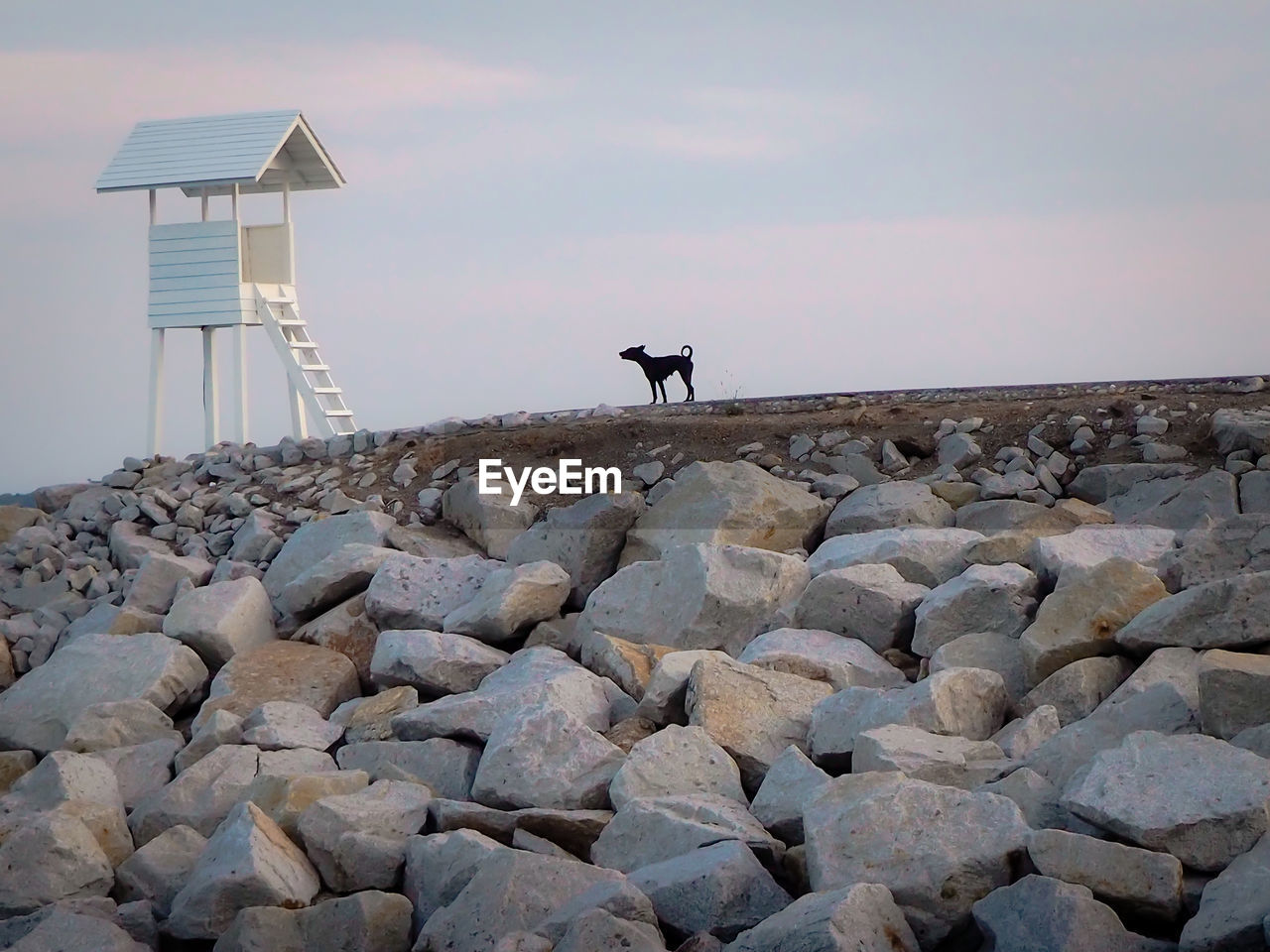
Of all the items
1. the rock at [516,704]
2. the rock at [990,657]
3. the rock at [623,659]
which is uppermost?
the rock at [990,657]

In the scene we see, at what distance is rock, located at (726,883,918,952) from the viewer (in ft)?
14.4

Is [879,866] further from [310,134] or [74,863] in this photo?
[310,134]

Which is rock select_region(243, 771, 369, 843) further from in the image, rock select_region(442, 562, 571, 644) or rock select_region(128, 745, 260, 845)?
rock select_region(442, 562, 571, 644)

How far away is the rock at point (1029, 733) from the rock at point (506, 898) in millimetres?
1905

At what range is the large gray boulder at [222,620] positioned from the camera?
347 inches

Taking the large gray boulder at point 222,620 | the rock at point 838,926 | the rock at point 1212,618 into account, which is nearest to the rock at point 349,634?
the large gray boulder at point 222,620

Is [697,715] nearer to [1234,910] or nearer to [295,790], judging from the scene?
[295,790]

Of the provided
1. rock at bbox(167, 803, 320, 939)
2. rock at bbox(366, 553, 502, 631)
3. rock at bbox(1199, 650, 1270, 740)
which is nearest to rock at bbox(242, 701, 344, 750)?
rock at bbox(366, 553, 502, 631)

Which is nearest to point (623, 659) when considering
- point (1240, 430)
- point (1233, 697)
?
point (1233, 697)

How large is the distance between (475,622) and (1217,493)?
4.71 metres

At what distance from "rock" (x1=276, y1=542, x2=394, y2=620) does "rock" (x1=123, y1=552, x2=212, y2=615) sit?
1180 mm

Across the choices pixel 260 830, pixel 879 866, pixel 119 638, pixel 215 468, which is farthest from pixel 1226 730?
pixel 215 468

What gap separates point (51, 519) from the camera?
13.0 meters

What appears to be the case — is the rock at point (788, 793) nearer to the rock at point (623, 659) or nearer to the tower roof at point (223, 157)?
the rock at point (623, 659)
